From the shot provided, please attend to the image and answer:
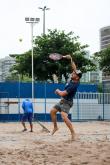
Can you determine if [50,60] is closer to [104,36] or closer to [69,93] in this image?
[69,93]

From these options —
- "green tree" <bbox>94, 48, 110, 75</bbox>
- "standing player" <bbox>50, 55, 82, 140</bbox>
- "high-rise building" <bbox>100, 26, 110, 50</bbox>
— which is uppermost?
"high-rise building" <bbox>100, 26, 110, 50</bbox>

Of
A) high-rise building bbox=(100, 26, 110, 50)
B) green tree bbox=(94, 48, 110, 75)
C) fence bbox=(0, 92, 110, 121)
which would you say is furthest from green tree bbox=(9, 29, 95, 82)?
high-rise building bbox=(100, 26, 110, 50)

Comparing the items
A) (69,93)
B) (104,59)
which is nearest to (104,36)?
(104,59)

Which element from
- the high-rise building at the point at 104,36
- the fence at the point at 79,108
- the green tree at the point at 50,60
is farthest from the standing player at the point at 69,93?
the high-rise building at the point at 104,36

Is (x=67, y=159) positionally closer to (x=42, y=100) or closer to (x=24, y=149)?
(x=24, y=149)

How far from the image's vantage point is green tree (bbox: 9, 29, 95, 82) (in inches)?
2002

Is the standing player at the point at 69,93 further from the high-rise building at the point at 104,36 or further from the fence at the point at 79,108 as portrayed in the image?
the high-rise building at the point at 104,36

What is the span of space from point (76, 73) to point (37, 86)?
26503 mm

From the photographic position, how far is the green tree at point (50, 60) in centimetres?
5085

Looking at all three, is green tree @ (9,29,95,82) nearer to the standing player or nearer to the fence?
the fence

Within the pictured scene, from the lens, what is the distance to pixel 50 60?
50.8 metres

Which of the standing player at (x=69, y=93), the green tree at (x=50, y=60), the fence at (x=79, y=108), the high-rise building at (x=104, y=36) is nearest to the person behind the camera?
the standing player at (x=69, y=93)

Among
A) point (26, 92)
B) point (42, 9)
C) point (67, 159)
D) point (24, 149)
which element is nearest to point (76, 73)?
point (24, 149)

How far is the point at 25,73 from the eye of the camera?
53.9 m
